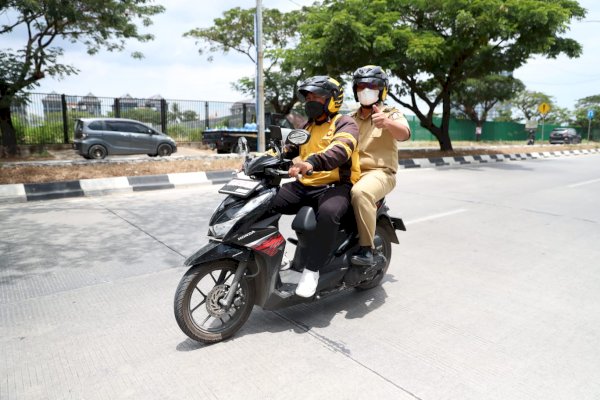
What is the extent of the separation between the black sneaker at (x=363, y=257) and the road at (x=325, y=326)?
41 centimetres

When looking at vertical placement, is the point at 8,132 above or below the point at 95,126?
below

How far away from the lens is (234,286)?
284cm

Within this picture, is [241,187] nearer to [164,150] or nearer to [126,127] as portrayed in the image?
[126,127]

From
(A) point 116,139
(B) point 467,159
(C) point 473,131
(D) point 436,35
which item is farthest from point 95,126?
(C) point 473,131

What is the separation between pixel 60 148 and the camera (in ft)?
61.2

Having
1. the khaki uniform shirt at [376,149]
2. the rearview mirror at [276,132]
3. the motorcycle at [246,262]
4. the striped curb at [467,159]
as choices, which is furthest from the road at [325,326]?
the striped curb at [467,159]

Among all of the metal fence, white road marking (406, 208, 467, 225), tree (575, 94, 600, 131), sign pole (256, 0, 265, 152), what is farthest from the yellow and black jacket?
tree (575, 94, 600, 131)

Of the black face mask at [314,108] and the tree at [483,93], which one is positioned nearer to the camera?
the black face mask at [314,108]

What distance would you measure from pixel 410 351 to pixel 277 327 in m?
0.91

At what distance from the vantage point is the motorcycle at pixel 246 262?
276cm

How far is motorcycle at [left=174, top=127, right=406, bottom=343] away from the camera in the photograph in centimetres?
276

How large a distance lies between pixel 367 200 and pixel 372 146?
60cm

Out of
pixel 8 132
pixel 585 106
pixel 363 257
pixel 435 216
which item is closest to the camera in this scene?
pixel 363 257

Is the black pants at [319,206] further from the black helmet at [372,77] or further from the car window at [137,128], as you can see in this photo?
the car window at [137,128]
